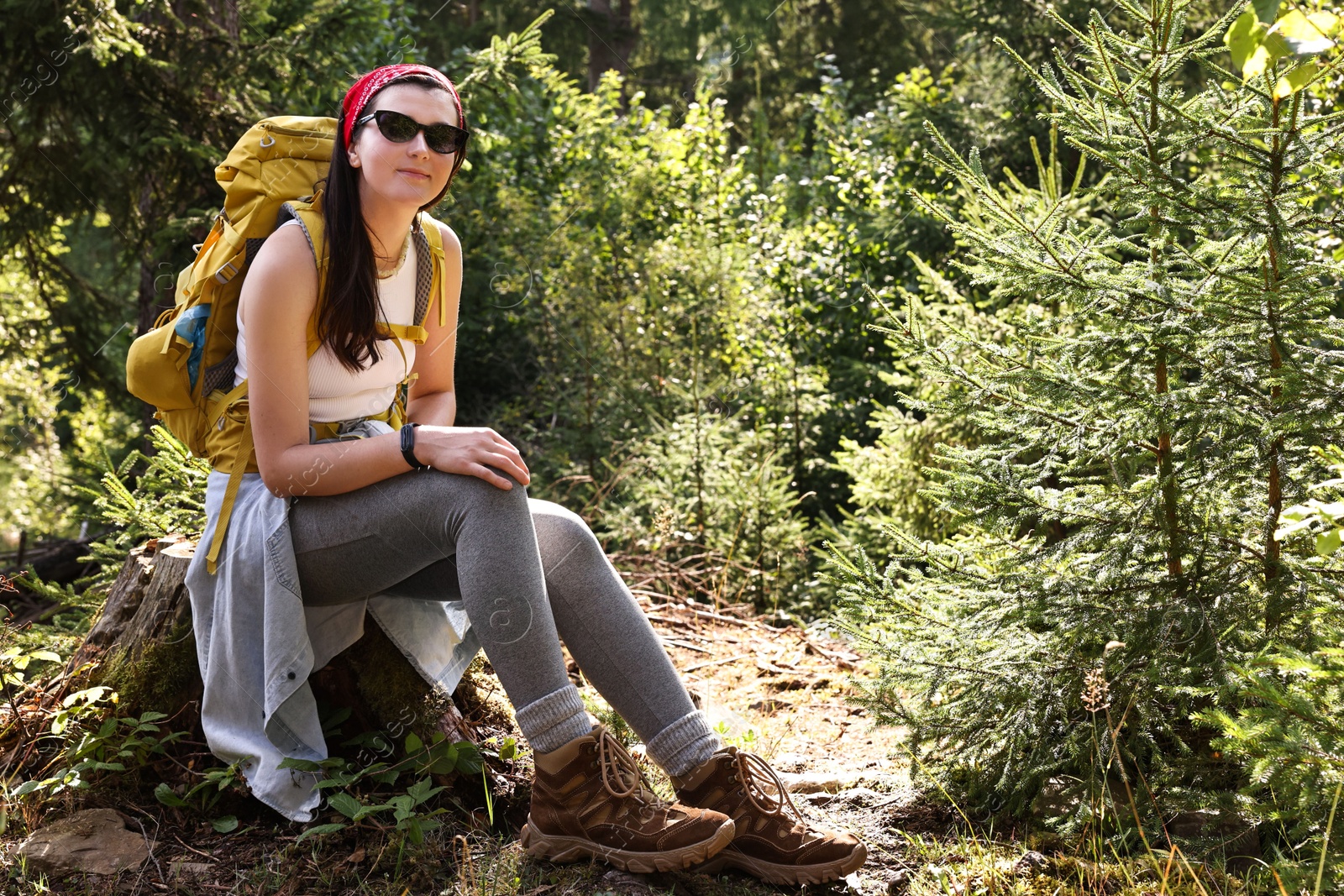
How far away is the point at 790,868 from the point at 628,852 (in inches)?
12.4

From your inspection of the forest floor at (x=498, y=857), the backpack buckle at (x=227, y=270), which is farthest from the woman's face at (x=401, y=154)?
the forest floor at (x=498, y=857)

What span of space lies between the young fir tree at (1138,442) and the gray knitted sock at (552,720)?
883 mm

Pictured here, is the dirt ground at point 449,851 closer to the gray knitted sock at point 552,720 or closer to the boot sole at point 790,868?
the boot sole at point 790,868

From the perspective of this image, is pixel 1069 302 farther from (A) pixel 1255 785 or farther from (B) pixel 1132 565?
(A) pixel 1255 785

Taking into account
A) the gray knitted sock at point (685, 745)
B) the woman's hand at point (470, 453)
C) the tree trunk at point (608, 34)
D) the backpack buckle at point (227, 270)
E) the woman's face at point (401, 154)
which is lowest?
the gray knitted sock at point (685, 745)

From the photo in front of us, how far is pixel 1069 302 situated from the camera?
244 cm

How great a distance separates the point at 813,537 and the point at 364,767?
328 centimetres

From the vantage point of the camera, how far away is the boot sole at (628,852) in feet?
6.49

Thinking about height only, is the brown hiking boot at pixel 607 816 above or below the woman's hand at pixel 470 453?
below

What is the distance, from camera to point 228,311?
230cm

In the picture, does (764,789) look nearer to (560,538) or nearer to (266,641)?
(560,538)

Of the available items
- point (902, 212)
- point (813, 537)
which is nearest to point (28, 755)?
point (813, 537)

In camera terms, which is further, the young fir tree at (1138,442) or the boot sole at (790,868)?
the young fir tree at (1138,442)

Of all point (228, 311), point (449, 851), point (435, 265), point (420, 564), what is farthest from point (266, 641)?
point (435, 265)
